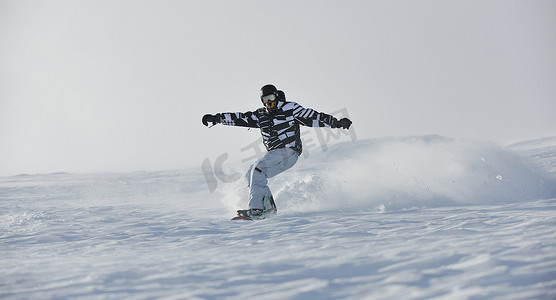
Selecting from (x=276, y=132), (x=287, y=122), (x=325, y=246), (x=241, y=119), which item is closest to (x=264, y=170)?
(x=276, y=132)

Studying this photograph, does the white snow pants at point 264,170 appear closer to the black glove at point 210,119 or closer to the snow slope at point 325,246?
the snow slope at point 325,246

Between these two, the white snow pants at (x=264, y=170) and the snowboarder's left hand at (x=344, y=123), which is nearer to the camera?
the white snow pants at (x=264, y=170)

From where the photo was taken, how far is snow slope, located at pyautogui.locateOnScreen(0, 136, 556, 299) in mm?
2586

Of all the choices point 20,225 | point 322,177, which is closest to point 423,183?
point 322,177

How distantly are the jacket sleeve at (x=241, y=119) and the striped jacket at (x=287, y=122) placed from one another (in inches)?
6.5

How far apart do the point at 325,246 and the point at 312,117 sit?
331 centimetres

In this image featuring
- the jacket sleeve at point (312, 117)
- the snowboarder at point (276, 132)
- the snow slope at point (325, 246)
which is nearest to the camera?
the snow slope at point (325, 246)

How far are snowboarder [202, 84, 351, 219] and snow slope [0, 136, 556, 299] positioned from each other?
2.34 ft

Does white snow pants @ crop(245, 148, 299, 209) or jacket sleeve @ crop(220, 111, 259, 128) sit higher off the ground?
jacket sleeve @ crop(220, 111, 259, 128)

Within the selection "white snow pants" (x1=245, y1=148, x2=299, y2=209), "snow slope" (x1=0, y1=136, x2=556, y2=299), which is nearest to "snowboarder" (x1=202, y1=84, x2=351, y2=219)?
"white snow pants" (x1=245, y1=148, x2=299, y2=209)

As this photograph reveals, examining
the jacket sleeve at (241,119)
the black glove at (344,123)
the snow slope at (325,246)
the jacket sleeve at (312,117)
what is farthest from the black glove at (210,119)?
the black glove at (344,123)

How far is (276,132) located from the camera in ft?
22.1

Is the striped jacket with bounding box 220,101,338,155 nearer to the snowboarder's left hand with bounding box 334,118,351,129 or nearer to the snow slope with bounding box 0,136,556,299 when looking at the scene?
the snowboarder's left hand with bounding box 334,118,351,129

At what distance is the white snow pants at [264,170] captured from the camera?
636cm
